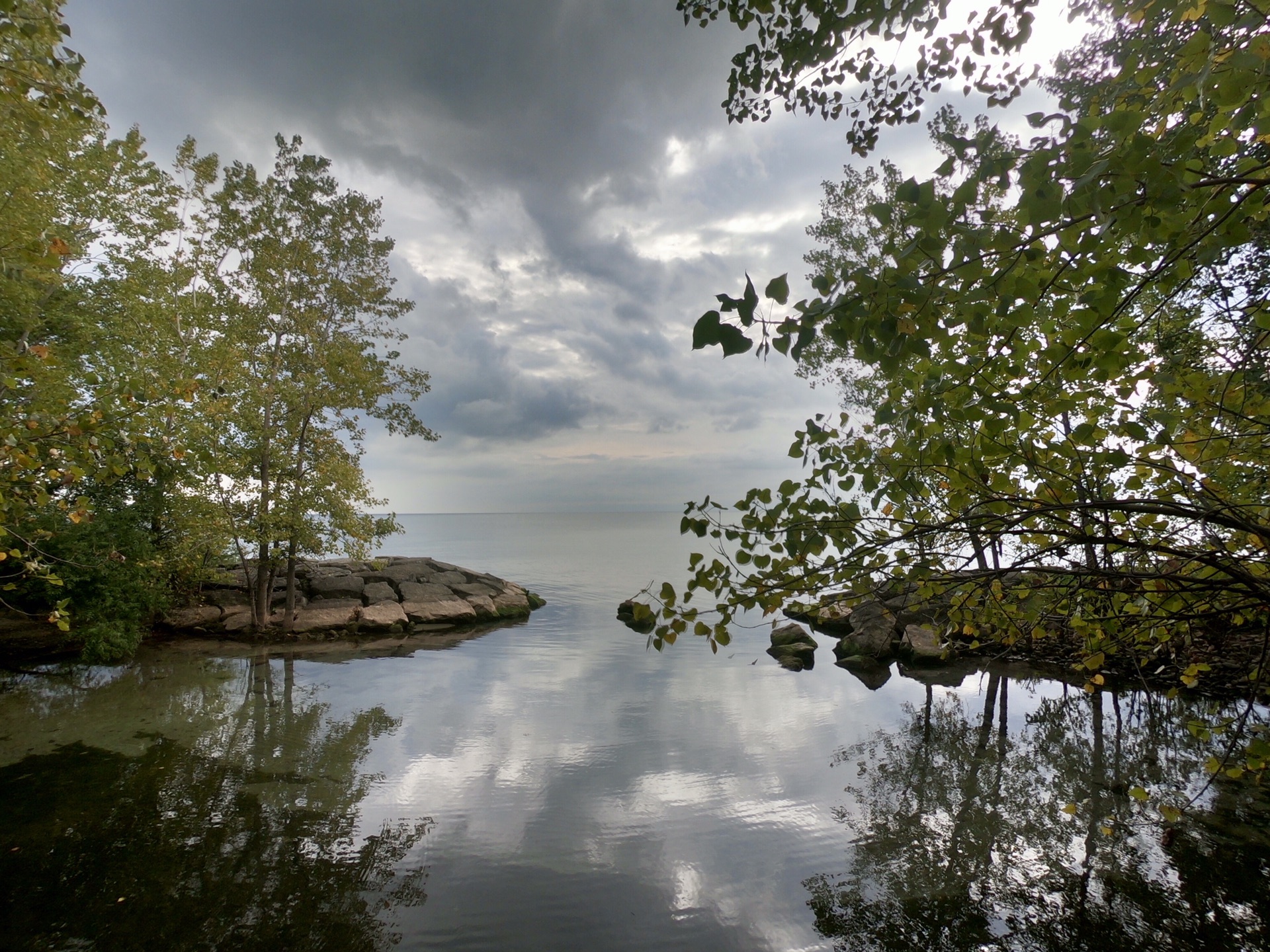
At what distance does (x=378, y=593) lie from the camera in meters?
20.4

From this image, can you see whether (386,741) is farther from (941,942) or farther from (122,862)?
(941,942)

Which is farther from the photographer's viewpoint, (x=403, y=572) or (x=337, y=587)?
(x=403, y=572)

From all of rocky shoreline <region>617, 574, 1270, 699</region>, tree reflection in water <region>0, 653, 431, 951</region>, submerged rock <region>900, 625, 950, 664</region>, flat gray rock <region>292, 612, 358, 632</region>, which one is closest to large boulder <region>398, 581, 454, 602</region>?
flat gray rock <region>292, 612, 358, 632</region>

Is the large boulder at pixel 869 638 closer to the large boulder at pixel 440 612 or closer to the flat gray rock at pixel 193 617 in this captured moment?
the large boulder at pixel 440 612

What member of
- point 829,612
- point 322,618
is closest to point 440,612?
point 322,618

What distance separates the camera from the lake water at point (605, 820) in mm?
5234

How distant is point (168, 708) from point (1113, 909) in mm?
14377

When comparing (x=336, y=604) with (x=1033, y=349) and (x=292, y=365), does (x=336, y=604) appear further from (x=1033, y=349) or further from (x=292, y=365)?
(x=1033, y=349)

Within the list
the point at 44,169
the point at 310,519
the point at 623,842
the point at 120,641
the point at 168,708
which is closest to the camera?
the point at 623,842

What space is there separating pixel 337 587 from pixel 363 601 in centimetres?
143

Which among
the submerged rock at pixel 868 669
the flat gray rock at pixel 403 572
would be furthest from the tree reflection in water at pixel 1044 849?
the flat gray rock at pixel 403 572

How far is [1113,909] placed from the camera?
5316 mm

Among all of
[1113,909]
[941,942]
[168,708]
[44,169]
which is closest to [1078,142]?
[941,942]

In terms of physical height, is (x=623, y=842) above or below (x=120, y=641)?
below
